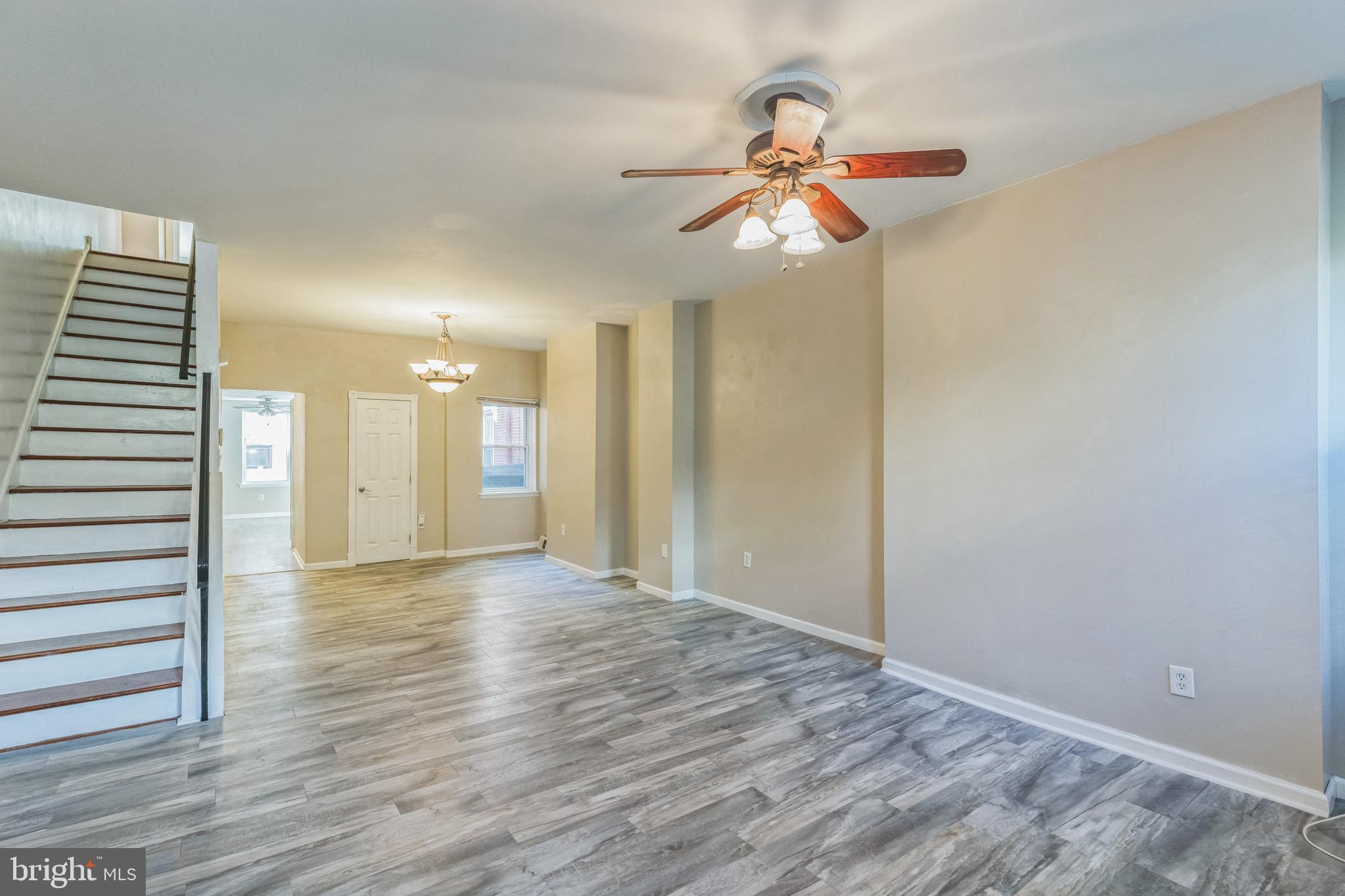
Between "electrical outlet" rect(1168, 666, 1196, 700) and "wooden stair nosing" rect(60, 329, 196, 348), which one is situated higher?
"wooden stair nosing" rect(60, 329, 196, 348)

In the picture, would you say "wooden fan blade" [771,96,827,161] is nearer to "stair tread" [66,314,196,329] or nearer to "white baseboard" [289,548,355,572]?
"stair tread" [66,314,196,329]

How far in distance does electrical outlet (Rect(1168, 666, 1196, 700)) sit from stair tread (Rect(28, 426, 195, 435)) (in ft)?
17.6

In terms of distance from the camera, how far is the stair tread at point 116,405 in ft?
13.5

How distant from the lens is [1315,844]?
208 centimetres

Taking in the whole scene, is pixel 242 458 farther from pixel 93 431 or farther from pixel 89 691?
pixel 89 691

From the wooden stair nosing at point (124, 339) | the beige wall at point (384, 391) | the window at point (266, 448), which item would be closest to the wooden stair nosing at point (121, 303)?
the wooden stair nosing at point (124, 339)

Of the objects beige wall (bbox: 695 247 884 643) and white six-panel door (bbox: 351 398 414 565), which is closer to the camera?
beige wall (bbox: 695 247 884 643)

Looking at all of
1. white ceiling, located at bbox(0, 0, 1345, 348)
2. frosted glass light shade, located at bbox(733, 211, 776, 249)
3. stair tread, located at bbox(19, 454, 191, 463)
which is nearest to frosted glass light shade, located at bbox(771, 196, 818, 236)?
frosted glass light shade, located at bbox(733, 211, 776, 249)

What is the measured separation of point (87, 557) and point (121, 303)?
2962 millimetres

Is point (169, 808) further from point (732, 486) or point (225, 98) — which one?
point (732, 486)

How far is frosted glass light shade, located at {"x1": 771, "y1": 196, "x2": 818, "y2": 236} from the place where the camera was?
6.81ft

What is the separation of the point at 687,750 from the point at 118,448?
4147mm

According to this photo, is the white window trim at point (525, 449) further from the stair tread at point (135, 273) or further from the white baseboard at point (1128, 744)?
the white baseboard at point (1128, 744)

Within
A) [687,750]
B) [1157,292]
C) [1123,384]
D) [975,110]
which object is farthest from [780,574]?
[975,110]
